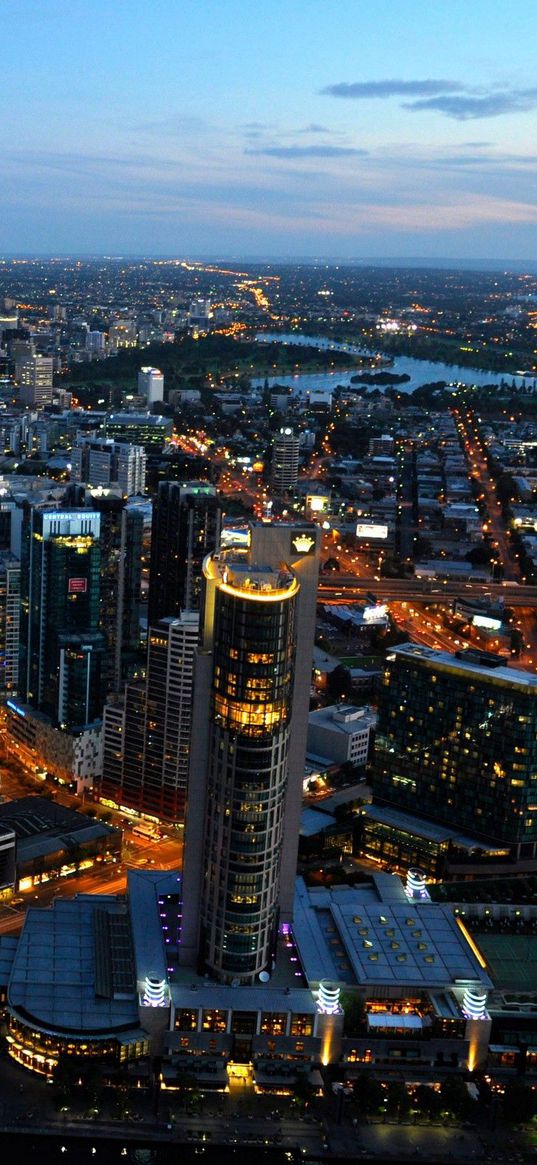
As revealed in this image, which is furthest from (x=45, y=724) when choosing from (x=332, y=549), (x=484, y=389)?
(x=484, y=389)

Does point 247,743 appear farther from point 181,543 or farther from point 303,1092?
point 181,543

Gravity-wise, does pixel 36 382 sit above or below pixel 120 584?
above

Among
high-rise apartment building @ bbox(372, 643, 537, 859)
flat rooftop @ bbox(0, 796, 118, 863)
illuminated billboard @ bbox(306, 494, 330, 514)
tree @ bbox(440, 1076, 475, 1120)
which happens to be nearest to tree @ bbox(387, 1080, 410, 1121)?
tree @ bbox(440, 1076, 475, 1120)

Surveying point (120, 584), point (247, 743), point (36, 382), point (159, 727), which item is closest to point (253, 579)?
point (247, 743)

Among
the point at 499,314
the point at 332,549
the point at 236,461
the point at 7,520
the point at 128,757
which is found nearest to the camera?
the point at 128,757

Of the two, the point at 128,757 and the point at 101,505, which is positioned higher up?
the point at 101,505

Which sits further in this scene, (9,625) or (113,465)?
(113,465)

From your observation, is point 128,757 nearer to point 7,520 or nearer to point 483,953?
point 483,953

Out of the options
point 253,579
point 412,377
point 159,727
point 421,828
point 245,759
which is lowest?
point 421,828
